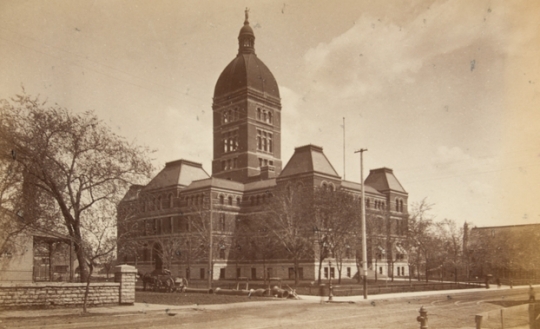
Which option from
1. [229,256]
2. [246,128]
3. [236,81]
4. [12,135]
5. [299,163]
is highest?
[236,81]

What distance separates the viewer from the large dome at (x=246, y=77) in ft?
246

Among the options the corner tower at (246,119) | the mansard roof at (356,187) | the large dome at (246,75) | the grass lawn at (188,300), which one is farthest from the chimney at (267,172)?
the grass lawn at (188,300)

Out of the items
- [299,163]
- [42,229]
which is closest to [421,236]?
[299,163]

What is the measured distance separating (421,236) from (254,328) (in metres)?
37.3

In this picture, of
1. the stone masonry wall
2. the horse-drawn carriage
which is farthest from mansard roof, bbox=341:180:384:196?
the stone masonry wall

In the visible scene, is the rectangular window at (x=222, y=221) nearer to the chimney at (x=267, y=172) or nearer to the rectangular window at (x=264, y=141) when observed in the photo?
the chimney at (x=267, y=172)

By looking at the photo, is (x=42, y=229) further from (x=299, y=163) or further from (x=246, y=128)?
(x=246, y=128)

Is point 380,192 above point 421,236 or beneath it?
above

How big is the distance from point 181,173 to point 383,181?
101 feet

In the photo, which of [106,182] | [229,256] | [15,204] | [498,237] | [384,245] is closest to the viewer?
[15,204]

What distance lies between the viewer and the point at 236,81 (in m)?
75.6

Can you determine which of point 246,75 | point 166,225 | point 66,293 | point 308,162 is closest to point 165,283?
point 66,293

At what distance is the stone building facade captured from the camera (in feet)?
202

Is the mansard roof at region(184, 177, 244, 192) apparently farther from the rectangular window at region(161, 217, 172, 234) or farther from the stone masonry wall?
the stone masonry wall
